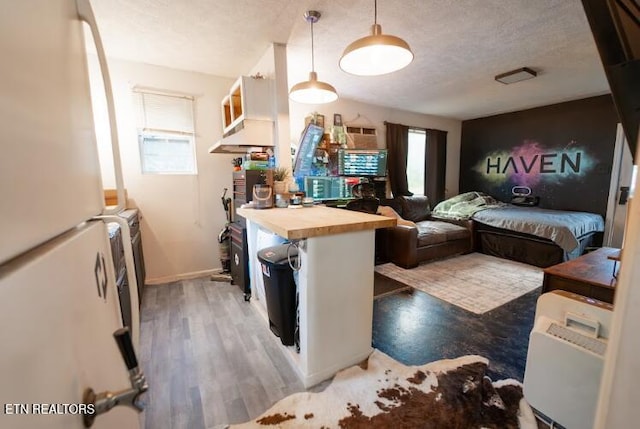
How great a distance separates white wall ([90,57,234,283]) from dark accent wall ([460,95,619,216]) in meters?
5.22

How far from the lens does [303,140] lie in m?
3.66

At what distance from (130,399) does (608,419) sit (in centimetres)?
81

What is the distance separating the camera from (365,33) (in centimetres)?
234

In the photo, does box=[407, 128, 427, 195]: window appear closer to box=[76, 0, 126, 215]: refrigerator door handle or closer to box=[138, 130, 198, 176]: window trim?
box=[138, 130, 198, 176]: window trim

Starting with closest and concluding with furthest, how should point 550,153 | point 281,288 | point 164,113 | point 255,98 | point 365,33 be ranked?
1. point 281,288
2. point 365,33
3. point 255,98
4. point 164,113
5. point 550,153

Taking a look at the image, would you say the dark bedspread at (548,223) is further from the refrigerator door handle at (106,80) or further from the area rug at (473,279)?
the refrigerator door handle at (106,80)

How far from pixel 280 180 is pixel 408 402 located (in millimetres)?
1979

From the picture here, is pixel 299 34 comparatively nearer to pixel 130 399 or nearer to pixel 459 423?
pixel 130 399

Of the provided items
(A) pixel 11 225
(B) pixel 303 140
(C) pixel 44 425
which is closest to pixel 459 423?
(C) pixel 44 425

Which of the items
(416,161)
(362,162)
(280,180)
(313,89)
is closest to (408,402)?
(280,180)

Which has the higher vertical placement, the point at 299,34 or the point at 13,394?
the point at 299,34

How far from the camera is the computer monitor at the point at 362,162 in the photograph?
4.11 meters

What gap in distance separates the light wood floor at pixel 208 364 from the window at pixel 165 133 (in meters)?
1.60

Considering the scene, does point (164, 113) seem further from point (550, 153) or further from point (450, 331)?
point (550, 153)
